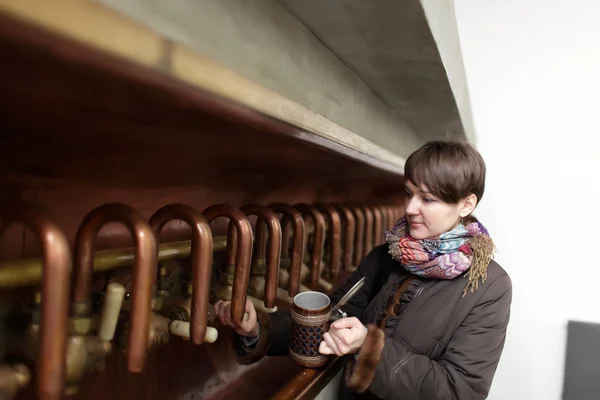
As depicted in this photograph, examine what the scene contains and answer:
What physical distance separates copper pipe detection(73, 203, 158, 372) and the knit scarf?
0.49m

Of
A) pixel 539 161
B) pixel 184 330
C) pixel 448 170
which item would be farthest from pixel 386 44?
pixel 539 161

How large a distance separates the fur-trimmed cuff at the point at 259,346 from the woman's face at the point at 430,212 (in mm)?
298

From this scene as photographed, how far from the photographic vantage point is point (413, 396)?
65cm

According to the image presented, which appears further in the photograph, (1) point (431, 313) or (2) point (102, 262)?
(1) point (431, 313)

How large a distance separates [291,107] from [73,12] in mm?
203

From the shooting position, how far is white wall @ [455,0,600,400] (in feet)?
5.00

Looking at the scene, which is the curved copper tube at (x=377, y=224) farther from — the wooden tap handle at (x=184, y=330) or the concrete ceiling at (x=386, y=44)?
the wooden tap handle at (x=184, y=330)

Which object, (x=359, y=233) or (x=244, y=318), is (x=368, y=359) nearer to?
(x=244, y=318)

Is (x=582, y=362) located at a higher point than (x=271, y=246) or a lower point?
lower

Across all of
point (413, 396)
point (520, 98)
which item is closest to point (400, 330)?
point (413, 396)

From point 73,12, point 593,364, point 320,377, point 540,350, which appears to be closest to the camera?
point 73,12

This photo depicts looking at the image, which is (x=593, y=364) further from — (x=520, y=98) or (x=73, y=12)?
(x=73, y=12)

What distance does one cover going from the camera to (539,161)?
1608 mm

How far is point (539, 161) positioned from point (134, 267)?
5.39ft
